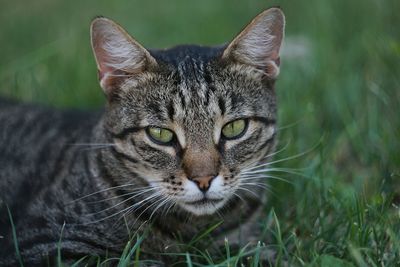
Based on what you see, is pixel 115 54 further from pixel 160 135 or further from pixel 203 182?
pixel 203 182

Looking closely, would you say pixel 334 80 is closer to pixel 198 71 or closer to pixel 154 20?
pixel 198 71

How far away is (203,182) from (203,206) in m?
0.16

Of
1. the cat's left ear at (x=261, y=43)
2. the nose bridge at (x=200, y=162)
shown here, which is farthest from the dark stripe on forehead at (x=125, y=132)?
the cat's left ear at (x=261, y=43)

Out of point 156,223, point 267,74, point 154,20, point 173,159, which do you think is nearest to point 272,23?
A: point 267,74

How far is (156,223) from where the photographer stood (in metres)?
3.14

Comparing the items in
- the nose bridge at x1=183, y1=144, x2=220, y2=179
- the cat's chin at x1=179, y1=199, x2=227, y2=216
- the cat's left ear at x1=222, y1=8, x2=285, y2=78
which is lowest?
the cat's chin at x1=179, y1=199, x2=227, y2=216

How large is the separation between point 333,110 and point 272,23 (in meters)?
1.39

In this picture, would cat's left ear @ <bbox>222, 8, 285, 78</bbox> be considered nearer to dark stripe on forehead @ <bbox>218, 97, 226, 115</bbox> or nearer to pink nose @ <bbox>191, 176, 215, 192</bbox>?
dark stripe on forehead @ <bbox>218, 97, 226, 115</bbox>

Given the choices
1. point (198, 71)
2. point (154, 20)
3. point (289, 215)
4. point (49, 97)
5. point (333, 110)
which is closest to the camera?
point (198, 71)

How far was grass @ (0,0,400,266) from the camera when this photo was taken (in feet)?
9.70

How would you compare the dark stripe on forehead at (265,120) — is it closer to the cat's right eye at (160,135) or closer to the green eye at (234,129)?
the green eye at (234,129)

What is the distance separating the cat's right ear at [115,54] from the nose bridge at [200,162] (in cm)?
47

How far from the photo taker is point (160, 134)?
3004 mm

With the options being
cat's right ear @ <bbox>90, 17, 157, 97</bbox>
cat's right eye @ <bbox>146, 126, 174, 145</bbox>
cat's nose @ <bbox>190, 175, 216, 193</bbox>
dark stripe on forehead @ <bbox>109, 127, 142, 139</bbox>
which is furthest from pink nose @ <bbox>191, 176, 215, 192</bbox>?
cat's right ear @ <bbox>90, 17, 157, 97</bbox>
